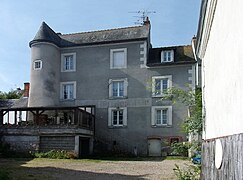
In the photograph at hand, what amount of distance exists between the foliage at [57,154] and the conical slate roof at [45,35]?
9084 mm

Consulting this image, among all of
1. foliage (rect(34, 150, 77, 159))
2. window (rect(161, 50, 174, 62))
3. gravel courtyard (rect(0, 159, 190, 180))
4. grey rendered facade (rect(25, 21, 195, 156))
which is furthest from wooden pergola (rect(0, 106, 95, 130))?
window (rect(161, 50, 174, 62))

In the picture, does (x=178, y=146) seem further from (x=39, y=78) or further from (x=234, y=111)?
(x=39, y=78)

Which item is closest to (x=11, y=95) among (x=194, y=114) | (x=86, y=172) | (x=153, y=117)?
(x=153, y=117)

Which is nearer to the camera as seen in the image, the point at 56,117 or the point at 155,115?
the point at 56,117

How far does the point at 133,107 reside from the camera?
2288 centimetres

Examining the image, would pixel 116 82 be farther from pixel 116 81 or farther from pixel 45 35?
pixel 45 35

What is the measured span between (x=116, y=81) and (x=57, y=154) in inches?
293

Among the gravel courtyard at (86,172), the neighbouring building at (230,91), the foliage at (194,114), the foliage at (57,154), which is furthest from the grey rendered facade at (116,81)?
the neighbouring building at (230,91)

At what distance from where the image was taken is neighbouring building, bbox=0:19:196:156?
73.2 ft

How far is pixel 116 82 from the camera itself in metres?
23.6

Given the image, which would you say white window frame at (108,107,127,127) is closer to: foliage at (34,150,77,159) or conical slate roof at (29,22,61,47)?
foliage at (34,150,77,159)

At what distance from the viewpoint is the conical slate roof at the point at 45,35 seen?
23.8 metres

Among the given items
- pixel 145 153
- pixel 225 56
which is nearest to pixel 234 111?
pixel 225 56

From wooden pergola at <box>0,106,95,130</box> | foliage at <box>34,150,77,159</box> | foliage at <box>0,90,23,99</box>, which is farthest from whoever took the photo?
foliage at <box>0,90,23,99</box>
